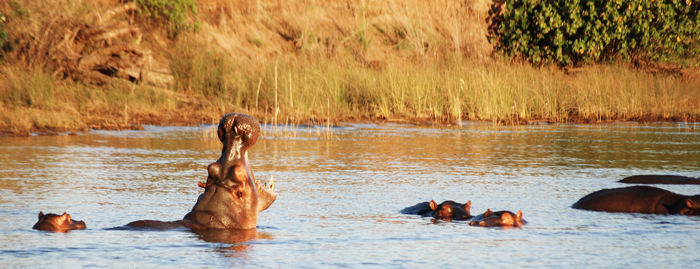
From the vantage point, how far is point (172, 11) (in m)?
18.3

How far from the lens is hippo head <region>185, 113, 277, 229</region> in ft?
14.4

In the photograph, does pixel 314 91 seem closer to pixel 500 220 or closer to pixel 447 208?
pixel 447 208

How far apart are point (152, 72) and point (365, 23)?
6.98 meters


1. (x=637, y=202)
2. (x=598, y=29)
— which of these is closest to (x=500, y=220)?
(x=637, y=202)

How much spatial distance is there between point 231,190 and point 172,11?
14454 mm

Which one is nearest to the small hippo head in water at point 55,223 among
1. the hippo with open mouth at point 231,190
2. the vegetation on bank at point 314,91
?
the hippo with open mouth at point 231,190

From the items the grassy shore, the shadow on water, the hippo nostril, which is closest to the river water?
the shadow on water

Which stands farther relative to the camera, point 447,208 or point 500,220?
point 447,208

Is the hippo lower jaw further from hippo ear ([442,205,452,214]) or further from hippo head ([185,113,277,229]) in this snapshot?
hippo ear ([442,205,452,214])

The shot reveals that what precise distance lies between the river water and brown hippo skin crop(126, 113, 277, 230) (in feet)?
0.29

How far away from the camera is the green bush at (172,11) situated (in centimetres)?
1819

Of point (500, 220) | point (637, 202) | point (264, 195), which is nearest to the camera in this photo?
point (264, 195)

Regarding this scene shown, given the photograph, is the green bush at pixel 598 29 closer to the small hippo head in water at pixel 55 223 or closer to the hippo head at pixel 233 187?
the hippo head at pixel 233 187

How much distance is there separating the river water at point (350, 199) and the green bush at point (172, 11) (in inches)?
276
